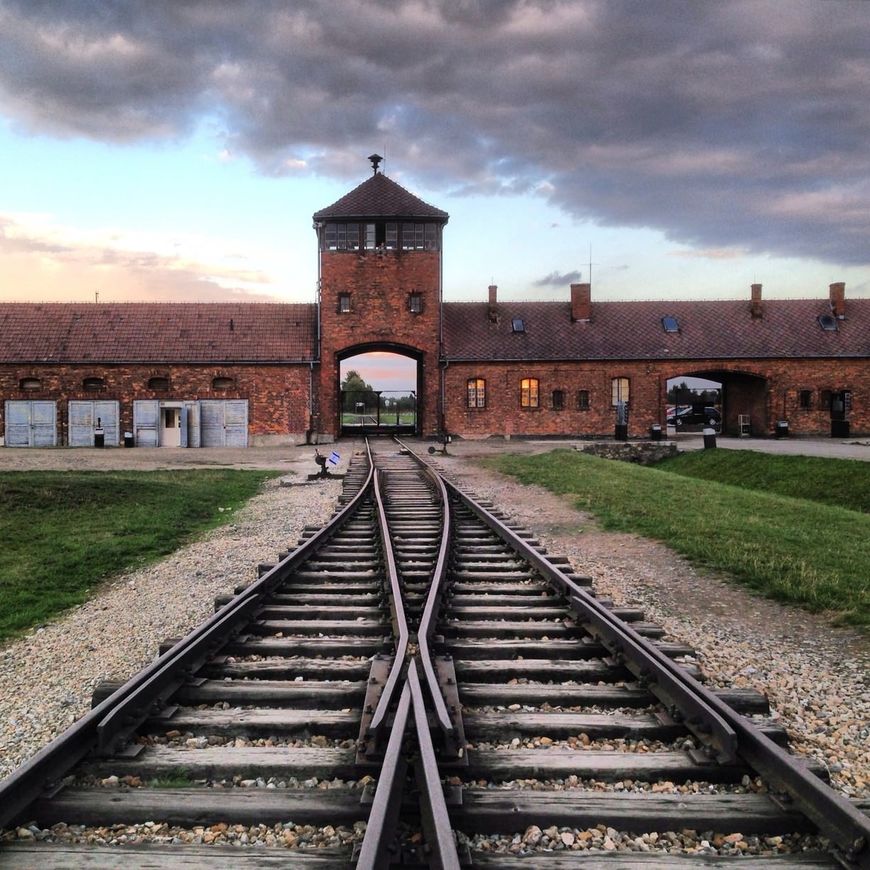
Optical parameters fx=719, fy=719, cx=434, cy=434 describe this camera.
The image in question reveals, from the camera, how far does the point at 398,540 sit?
8.45 m

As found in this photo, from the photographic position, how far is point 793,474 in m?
20.3

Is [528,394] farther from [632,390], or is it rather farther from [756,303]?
[756,303]

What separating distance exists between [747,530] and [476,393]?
2492 cm

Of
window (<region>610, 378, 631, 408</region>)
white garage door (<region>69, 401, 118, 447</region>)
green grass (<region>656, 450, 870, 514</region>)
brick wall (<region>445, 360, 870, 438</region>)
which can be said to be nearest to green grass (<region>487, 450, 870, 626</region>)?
green grass (<region>656, 450, 870, 514</region>)

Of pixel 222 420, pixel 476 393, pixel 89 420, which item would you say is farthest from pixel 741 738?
pixel 89 420

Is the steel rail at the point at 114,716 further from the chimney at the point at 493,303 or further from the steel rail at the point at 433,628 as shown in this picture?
the chimney at the point at 493,303

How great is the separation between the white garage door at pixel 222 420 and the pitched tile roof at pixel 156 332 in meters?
2.11

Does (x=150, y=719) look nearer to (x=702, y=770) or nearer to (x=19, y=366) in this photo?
(x=702, y=770)

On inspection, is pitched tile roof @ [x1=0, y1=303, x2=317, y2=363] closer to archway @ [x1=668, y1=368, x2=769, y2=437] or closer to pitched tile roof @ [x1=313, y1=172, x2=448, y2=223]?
pitched tile roof @ [x1=313, y1=172, x2=448, y2=223]

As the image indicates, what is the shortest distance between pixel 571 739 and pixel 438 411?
31.3 m

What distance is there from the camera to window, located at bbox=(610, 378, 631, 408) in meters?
35.5

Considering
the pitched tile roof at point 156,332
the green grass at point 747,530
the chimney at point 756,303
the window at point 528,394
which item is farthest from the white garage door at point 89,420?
the chimney at point 756,303

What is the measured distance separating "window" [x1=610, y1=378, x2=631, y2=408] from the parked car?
12.6 metres

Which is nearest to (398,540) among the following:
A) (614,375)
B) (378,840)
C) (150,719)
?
(150,719)
